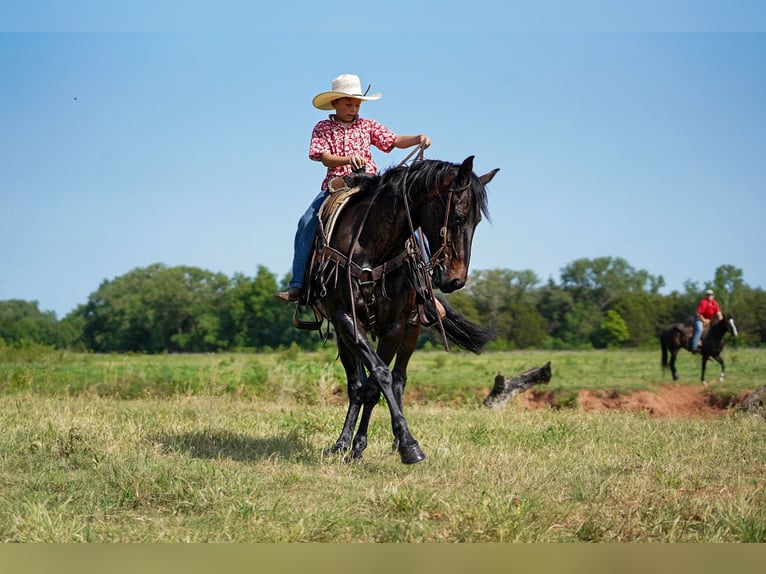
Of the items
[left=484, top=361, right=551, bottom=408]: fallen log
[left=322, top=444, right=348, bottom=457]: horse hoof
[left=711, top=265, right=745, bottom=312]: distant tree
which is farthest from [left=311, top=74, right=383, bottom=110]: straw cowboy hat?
[left=711, top=265, right=745, bottom=312]: distant tree

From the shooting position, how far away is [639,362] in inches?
1230

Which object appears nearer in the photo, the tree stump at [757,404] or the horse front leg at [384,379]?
the horse front leg at [384,379]

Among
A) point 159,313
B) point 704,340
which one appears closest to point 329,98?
point 704,340

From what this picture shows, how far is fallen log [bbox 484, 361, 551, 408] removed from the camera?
15.7 metres

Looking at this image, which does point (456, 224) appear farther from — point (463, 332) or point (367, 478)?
point (463, 332)

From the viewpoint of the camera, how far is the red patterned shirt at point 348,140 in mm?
7868

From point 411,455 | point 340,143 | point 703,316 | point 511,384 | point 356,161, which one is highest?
point 340,143

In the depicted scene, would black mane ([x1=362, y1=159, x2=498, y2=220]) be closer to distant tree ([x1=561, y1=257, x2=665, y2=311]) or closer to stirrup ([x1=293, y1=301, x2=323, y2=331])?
stirrup ([x1=293, y1=301, x2=323, y2=331])

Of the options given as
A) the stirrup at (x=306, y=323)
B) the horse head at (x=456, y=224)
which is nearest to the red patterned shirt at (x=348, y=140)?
the stirrup at (x=306, y=323)

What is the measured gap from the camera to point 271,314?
66.2m

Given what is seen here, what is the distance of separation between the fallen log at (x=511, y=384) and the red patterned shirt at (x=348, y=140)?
27.2 ft

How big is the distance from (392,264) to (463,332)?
3.22m

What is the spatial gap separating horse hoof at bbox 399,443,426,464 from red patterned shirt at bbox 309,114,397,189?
2821mm

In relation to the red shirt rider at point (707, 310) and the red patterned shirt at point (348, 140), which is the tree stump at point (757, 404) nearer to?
the red patterned shirt at point (348, 140)
